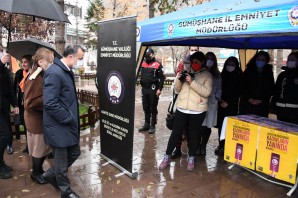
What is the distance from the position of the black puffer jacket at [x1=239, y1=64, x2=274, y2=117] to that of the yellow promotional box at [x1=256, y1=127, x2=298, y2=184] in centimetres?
101

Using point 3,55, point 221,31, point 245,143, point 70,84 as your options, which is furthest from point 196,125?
point 3,55

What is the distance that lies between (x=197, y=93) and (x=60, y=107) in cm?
202

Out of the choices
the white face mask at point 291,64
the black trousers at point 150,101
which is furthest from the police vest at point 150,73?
the white face mask at point 291,64

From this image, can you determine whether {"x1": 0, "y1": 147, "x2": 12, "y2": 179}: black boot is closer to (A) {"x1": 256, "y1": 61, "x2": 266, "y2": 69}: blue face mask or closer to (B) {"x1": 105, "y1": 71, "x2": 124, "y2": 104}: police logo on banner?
(B) {"x1": 105, "y1": 71, "x2": 124, "y2": 104}: police logo on banner

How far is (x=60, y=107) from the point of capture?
3109 mm

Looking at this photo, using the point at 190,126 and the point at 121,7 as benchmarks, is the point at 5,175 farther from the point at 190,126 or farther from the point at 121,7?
→ the point at 121,7

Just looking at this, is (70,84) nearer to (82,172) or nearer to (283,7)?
(82,172)

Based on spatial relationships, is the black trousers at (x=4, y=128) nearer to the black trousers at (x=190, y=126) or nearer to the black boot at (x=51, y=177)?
the black boot at (x=51, y=177)

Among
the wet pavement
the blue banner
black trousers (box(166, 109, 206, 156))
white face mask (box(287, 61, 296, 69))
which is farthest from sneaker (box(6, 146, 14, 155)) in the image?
white face mask (box(287, 61, 296, 69))

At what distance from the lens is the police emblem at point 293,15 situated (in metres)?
2.49

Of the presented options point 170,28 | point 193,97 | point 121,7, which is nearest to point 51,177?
point 193,97

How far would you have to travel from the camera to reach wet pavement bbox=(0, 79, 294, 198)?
377cm

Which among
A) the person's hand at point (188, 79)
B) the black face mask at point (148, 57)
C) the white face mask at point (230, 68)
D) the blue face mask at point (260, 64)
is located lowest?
the person's hand at point (188, 79)

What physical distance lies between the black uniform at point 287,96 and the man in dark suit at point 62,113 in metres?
3.09
